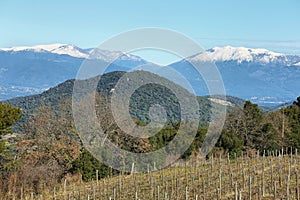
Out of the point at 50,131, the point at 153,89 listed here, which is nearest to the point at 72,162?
the point at 50,131

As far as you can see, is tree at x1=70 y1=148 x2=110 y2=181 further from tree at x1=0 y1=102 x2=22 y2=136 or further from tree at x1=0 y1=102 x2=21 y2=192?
tree at x1=0 y1=102 x2=22 y2=136

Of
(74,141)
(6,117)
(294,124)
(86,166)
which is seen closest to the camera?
(6,117)

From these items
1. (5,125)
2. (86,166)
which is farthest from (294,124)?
(5,125)

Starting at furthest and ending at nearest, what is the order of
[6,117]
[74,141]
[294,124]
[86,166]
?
[294,124], [74,141], [86,166], [6,117]

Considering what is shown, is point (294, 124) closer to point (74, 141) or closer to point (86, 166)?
point (74, 141)

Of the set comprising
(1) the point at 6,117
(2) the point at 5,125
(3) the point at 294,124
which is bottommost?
(3) the point at 294,124

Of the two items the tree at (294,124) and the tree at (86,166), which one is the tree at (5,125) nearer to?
the tree at (86,166)

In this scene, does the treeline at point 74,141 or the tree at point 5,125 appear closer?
the treeline at point 74,141

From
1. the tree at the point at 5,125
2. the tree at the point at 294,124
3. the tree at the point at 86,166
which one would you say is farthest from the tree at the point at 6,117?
the tree at the point at 294,124

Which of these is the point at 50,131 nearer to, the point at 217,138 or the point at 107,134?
the point at 107,134

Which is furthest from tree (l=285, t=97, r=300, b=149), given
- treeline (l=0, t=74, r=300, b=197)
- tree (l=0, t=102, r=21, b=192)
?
tree (l=0, t=102, r=21, b=192)

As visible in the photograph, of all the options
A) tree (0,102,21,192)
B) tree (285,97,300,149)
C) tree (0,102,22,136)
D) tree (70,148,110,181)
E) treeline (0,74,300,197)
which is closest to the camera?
treeline (0,74,300,197)

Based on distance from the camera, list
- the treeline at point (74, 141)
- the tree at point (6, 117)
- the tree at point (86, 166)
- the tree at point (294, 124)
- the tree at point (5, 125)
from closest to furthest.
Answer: the treeline at point (74, 141)
the tree at point (5, 125)
the tree at point (6, 117)
the tree at point (86, 166)
the tree at point (294, 124)

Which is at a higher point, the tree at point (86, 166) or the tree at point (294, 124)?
the tree at point (294, 124)
